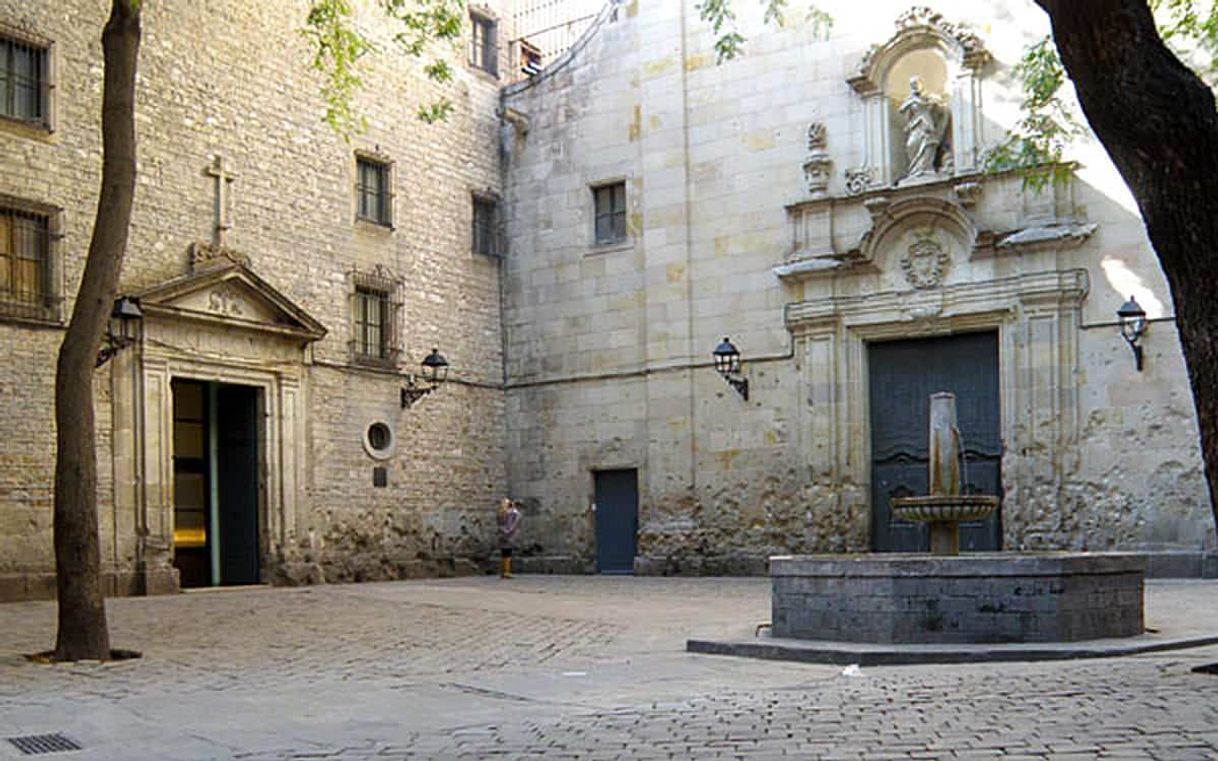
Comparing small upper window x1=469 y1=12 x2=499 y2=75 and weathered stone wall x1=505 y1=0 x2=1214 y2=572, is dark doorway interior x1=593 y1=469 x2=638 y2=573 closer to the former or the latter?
weathered stone wall x1=505 y1=0 x2=1214 y2=572

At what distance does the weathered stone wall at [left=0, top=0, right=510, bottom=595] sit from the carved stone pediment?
34cm

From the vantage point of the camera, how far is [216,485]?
20484 mm

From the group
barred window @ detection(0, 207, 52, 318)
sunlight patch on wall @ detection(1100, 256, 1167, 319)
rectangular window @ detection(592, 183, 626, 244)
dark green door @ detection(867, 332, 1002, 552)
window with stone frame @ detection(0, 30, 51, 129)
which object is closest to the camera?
barred window @ detection(0, 207, 52, 318)

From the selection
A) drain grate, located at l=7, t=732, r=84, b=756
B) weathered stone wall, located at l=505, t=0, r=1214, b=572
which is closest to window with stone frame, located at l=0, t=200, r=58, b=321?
weathered stone wall, located at l=505, t=0, r=1214, b=572

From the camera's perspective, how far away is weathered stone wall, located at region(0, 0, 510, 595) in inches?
669

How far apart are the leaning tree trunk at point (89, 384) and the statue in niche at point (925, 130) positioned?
12.3 metres

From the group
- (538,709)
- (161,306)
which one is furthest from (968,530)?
(538,709)

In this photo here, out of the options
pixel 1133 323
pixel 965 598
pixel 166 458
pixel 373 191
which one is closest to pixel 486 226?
pixel 373 191

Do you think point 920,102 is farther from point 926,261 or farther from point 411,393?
point 411,393

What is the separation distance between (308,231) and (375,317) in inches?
77.7

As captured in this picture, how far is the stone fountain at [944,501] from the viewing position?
1236 cm

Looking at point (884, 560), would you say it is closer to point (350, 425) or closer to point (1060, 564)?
point (1060, 564)

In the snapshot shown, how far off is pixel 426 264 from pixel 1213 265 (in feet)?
56.3

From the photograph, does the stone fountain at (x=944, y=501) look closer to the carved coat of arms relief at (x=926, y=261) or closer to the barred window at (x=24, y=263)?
the carved coat of arms relief at (x=926, y=261)
